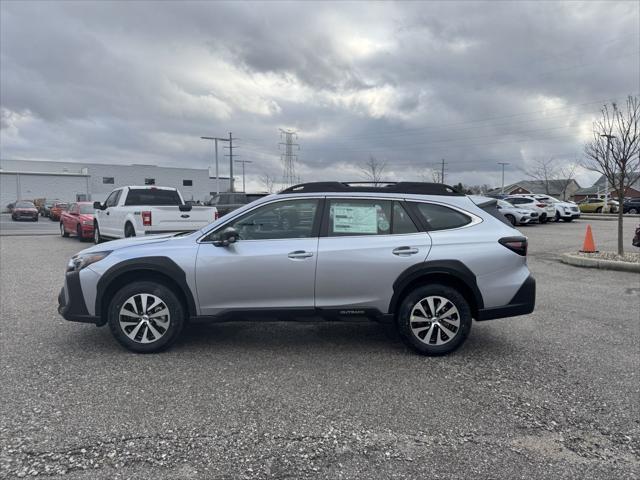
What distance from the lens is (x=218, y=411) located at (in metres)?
3.48

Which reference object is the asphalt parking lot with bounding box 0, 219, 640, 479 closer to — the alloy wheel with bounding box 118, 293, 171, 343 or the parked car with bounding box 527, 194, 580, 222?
the alloy wheel with bounding box 118, 293, 171, 343

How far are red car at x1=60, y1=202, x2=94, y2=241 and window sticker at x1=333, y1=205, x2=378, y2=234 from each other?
14.5 metres

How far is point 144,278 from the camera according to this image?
4664 mm

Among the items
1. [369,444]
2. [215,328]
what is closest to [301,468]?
[369,444]

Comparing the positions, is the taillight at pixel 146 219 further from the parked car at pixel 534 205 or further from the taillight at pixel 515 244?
the parked car at pixel 534 205

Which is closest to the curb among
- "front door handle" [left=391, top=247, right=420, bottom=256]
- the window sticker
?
"front door handle" [left=391, top=247, right=420, bottom=256]

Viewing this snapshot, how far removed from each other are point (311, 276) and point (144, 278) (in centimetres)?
169

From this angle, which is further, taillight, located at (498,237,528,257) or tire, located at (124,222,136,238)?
tire, located at (124,222,136,238)

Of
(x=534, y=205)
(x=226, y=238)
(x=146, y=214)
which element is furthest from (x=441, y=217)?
(x=534, y=205)

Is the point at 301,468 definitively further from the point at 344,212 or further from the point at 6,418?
the point at 344,212

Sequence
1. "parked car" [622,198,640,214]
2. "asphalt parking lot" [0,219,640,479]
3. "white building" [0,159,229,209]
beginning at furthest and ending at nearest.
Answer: "white building" [0,159,229,209]
"parked car" [622,198,640,214]
"asphalt parking lot" [0,219,640,479]

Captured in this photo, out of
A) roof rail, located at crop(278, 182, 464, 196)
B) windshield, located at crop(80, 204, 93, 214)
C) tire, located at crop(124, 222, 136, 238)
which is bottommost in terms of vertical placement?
tire, located at crop(124, 222, 136, 238)

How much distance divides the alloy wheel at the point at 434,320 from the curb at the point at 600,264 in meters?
7.53

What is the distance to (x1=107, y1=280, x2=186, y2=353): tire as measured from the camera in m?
4.56
